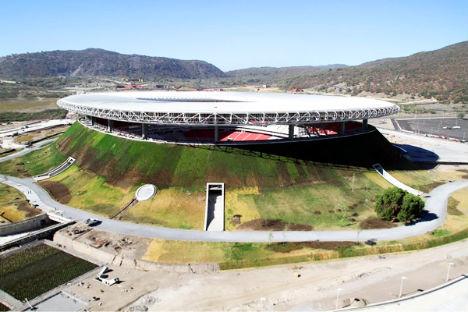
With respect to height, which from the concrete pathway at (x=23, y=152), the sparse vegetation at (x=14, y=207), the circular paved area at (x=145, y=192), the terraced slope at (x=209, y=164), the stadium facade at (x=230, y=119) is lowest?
the sparse vegetation at (x=14, y=207)

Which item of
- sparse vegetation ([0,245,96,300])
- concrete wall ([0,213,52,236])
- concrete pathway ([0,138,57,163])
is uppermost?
concrete pathway ([0,138,57,163])

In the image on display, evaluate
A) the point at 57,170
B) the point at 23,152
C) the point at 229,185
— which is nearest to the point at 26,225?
the point at 57,170

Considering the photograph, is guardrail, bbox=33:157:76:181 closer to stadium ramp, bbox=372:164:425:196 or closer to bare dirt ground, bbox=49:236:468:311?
bare dirt ground, bbox=49:236:468:311

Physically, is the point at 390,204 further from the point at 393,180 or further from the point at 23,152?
the point at 23,152

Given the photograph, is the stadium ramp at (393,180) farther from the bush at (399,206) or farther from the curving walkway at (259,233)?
the bush at (399,206)

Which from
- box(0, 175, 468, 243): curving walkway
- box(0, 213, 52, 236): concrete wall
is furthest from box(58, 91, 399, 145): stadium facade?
box(0, 213, 52, 236): concrete wall

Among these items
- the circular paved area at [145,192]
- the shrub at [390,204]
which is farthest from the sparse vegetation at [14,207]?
the shrub at [390,204]

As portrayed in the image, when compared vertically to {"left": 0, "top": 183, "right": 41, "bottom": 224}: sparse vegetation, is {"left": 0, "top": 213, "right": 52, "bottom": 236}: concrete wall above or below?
below

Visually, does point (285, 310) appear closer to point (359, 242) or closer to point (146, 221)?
point (359, 242)

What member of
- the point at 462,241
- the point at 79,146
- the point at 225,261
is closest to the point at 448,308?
the point at 462,241
